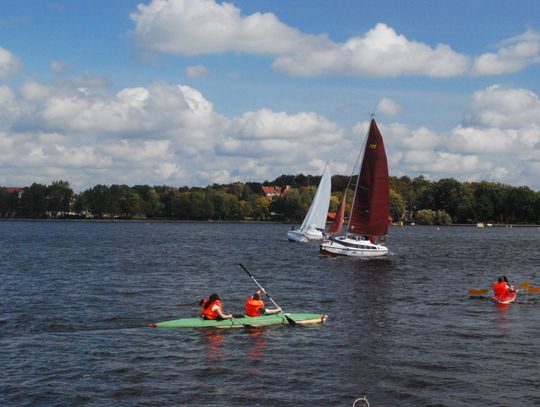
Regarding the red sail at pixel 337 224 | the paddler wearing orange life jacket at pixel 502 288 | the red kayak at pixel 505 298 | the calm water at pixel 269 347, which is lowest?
the calm water at pixel 269 347

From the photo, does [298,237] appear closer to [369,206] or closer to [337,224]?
[337,224]

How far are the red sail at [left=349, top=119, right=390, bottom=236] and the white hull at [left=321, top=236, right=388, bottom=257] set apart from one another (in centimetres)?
127

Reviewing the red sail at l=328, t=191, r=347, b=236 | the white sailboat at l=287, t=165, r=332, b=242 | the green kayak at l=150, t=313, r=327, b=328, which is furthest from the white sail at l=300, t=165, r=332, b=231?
the green kayak at l=150, t=313, r=327, b=328

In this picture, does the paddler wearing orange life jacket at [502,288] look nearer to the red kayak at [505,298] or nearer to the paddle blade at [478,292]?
the red kayak at [505,298]

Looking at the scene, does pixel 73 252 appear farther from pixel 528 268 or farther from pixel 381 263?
pixel 528 268

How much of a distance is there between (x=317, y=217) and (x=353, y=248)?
43.7 m

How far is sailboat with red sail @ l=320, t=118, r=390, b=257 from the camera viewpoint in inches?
2950

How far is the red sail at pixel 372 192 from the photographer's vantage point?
7481cm

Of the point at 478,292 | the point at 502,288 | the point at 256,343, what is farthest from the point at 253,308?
the point at 478,292

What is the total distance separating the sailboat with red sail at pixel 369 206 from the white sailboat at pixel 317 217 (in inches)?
1464

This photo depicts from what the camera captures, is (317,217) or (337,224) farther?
(317,217)

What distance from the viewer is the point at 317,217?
121875 mm

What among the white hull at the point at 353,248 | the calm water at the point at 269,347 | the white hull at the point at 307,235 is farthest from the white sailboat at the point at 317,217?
the calm water at the point at 269,347

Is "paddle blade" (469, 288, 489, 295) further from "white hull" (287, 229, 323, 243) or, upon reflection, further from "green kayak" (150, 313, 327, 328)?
"white hull" (287, 229, 323, 243)
